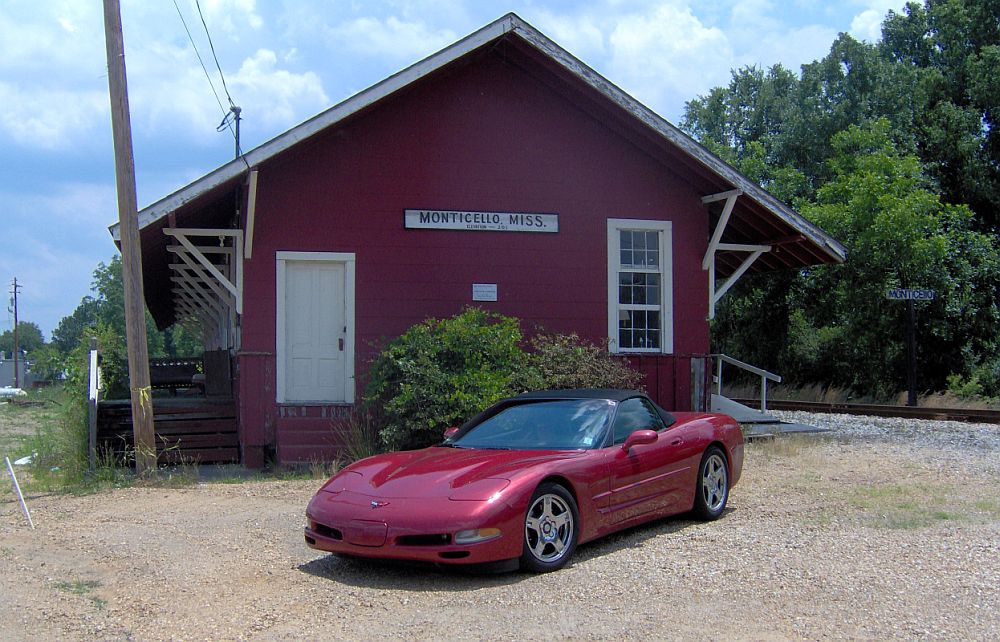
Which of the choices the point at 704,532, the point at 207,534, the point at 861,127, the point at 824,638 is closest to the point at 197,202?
the point at 207,534

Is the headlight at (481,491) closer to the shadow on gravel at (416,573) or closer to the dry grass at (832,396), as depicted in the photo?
the shadow on gravel at (416,573)

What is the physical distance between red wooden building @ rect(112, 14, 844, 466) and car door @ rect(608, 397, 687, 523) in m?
5.37

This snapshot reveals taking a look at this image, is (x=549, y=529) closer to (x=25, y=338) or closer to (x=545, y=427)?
(x=545, y=427)

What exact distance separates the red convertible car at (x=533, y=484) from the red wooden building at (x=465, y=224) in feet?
16.1

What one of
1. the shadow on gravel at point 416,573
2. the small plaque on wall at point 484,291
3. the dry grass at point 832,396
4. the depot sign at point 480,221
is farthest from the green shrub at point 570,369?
the dry grass at point 832,396

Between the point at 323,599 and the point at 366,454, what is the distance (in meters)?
5.93

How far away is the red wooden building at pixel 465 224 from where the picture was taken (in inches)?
484

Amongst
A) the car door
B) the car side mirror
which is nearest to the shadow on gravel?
the car door

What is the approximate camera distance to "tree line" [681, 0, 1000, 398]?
24219 millimetres

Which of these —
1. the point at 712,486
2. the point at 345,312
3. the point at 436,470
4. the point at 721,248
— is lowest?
the point at 712,486

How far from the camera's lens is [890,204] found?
2394cm

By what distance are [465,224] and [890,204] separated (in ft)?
49.3

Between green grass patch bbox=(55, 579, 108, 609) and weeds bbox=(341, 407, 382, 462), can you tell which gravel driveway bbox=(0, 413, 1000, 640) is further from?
weeds bbox=(341, 407, 382, 462)

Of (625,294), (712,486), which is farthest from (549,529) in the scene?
(625,294)
